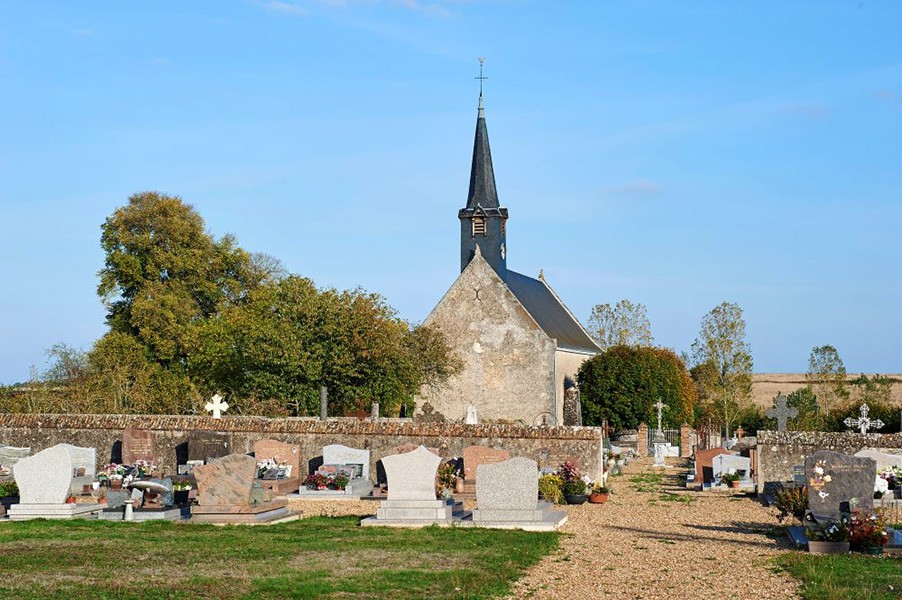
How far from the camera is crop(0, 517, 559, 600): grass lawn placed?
11836 millimetres

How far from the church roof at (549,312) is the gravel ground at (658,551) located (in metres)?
30.0

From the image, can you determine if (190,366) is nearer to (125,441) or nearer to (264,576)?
(125,441)

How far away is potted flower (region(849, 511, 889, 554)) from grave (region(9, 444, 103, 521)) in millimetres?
11955

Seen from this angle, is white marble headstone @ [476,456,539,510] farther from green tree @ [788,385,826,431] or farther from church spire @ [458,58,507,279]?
church spire @ [458,58,507,279]

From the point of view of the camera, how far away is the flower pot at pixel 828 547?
591 inches

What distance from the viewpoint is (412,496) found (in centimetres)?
1855

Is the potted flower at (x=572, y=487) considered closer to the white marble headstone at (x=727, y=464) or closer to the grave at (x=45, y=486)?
the white marble headstone at (x=727, y=464)

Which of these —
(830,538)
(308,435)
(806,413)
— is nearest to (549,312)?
(806,413)

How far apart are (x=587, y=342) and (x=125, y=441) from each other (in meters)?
37.6

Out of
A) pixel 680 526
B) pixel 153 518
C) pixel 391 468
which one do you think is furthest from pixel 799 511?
pixel 153 518

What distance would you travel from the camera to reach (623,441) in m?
49.7

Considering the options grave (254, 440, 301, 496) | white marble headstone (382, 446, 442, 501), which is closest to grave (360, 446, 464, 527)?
white marble headstone (382, 446, 442, 501)

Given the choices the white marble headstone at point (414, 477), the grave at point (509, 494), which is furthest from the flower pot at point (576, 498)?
the white marble headstone at point (414, 477)

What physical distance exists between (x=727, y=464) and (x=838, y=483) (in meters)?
11.4
